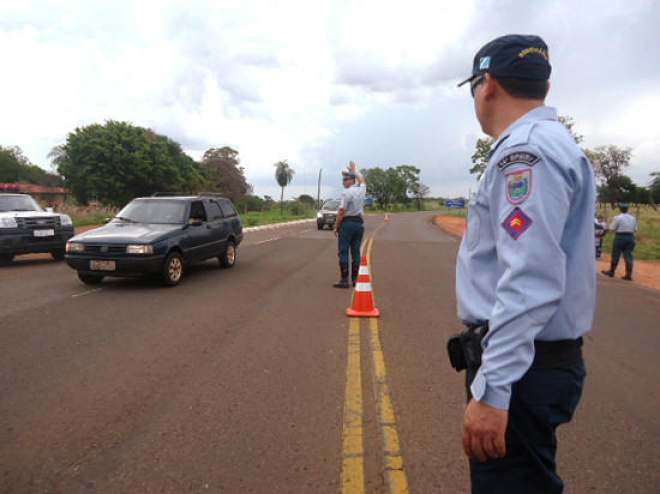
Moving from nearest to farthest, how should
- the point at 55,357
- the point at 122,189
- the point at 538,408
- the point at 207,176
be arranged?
the point at 538,408 → the point at 55,357 → the point at 122,189 → the point at 207,176

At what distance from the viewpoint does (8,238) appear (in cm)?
1020

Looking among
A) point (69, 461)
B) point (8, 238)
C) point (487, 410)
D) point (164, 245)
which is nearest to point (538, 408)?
point (487, 410)

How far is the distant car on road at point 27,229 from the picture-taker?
1026 cm

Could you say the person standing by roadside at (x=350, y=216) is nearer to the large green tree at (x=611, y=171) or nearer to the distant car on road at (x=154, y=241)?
the distant car on road at (x=154, y=241)

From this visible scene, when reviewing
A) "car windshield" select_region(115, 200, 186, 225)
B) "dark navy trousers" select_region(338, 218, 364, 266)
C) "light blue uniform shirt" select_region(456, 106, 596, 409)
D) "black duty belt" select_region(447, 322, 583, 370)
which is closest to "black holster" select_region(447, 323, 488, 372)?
"black duty belt" select_region(447, 322, 583, 370)

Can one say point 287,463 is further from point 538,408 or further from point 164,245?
point 164,245

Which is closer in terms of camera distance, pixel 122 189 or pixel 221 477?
pixel 221 477

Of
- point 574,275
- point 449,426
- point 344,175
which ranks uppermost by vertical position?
point 344,175

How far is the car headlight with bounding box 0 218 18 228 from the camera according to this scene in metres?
10.2

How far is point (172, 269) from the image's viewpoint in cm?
838

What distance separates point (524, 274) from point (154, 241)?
7.53 metres

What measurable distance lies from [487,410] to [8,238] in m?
11.8

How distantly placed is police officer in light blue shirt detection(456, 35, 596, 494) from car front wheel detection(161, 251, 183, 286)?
7.36m

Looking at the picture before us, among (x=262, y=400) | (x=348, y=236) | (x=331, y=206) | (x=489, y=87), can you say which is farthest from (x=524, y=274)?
(x=331, y=206)
